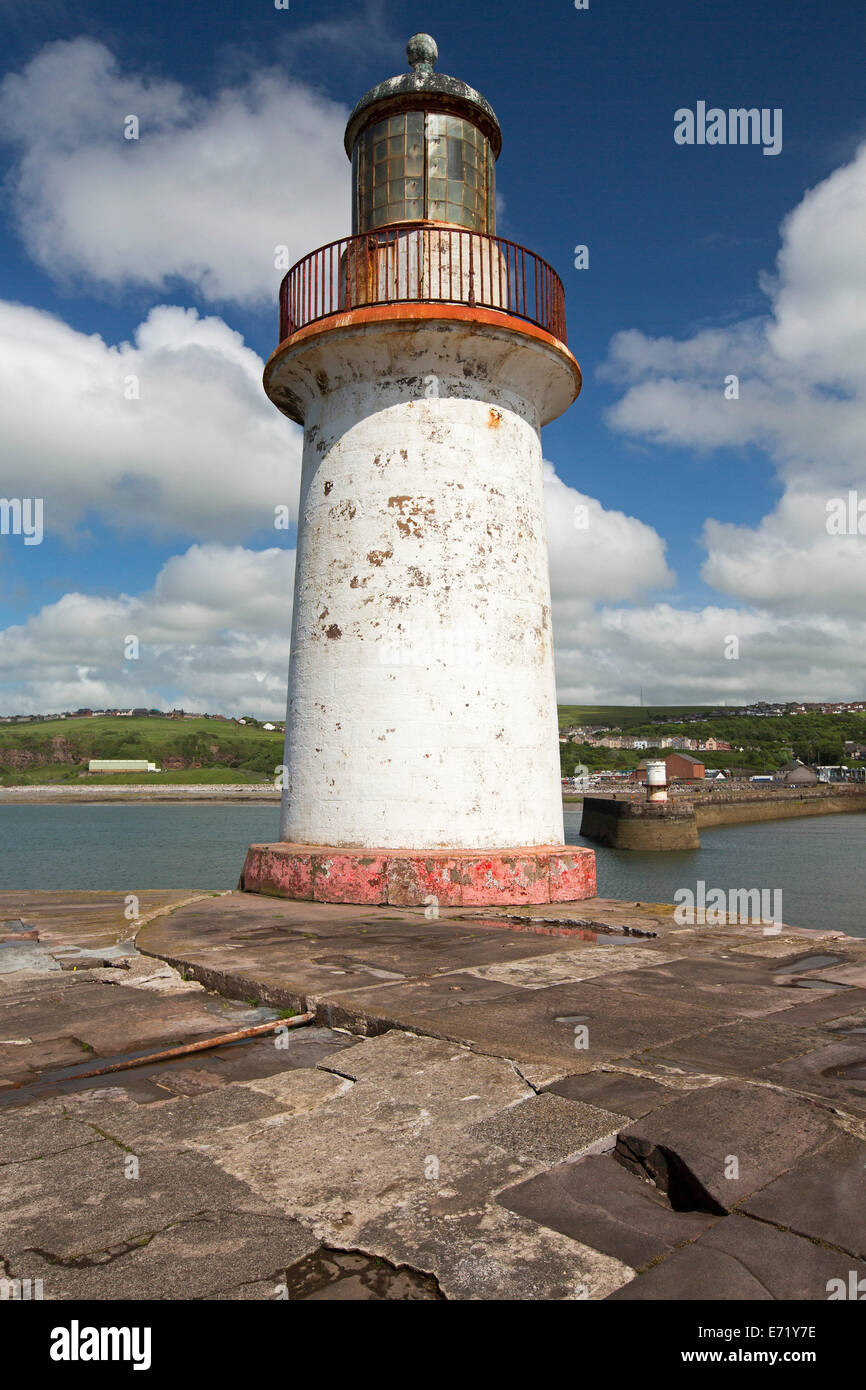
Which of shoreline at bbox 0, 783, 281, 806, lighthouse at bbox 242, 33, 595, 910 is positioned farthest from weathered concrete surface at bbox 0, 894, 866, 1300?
shoreline at bbox 0, 783, 281, 806

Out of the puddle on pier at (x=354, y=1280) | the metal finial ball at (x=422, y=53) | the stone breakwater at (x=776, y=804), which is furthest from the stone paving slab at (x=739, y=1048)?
the stone breakwater at (x=776, y=804)

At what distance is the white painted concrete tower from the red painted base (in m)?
0.44

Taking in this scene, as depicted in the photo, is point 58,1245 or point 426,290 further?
point 426,290

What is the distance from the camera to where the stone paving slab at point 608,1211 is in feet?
6.95

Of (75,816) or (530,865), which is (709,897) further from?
(75,816)

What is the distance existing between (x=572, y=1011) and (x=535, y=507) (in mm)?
6342

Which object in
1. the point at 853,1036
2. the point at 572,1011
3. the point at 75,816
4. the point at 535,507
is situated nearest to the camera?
the point at 853,1036

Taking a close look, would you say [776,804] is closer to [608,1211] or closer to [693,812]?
[693,812]

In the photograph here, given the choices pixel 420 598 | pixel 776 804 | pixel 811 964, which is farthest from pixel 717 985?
pixel 776 804

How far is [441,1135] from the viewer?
2.71 metres

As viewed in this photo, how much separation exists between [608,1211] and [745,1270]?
1.25 ft

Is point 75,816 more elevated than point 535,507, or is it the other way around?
point 535,507
